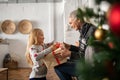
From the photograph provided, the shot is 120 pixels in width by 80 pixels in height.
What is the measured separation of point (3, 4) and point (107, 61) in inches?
287

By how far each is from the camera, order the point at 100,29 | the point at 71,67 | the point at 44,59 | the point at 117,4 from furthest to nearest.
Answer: the point at 44,59 → the point at 71,67 → the point at 100,29 → the point at 117,4

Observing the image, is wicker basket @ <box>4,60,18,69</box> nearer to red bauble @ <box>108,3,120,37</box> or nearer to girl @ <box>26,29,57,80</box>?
girl @ <box>26,29,57,80</box>

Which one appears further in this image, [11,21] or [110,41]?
[11,21]

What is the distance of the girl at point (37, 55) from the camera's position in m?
2.87

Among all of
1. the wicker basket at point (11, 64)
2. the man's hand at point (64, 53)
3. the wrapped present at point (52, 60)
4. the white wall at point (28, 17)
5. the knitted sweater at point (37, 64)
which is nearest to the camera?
the man's hand at point (64, 53)

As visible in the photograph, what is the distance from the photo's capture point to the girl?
9.41 ft

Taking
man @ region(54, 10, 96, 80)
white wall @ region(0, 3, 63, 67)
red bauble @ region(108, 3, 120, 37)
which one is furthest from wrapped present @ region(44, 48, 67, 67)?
white wall @ region(0, 3, 63, 67)

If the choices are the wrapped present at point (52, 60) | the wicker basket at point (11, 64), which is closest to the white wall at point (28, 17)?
the wicker basket at point (11, 64)

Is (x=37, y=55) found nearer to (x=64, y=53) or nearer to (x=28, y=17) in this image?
(x=64, y=53)

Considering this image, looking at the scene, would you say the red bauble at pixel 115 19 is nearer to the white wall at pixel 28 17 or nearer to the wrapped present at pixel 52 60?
the wrapped present at pixel 52 60

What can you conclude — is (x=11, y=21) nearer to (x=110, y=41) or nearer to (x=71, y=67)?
(x=71, y=67)

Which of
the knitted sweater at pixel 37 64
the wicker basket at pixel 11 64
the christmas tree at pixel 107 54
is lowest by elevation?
the wicker basket at pixel 11 64

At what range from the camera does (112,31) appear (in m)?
0.73

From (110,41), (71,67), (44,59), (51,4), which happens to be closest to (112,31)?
(110,41)
